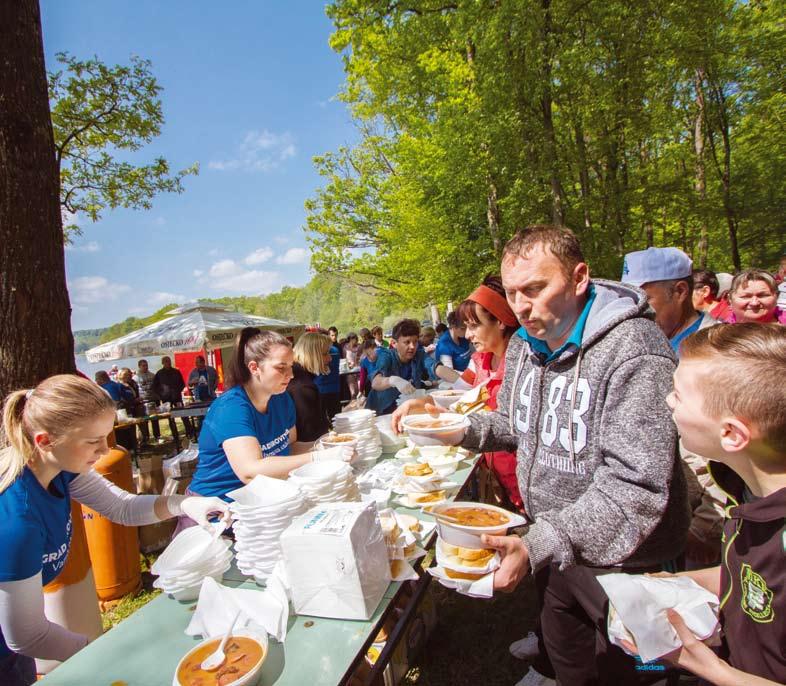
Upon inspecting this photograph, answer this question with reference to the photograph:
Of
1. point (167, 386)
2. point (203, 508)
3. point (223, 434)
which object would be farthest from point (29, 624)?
point (167, 386)

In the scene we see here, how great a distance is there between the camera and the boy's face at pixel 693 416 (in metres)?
1.24

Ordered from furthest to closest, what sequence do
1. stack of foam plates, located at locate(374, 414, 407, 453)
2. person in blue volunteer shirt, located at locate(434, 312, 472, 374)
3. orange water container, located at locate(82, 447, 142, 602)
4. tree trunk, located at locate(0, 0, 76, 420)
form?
1. person in blue volunteer shirt, located at locate(434, 312, 472, 374)
2. orange water container, located at locate(82, 447, 142, 602)
3. stack of foam plates, located at locate(374, 414, 407, 453)
4. tree trunk, located at locate(0, 0, 76, 420)

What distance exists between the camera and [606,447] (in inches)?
55.7

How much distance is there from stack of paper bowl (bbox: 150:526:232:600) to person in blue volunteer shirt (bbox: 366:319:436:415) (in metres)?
3.39

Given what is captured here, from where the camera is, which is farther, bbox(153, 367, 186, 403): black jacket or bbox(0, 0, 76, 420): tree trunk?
bbox(153, 367, 186, 403): black jacket

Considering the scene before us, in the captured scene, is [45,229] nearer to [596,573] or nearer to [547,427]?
[547,427]

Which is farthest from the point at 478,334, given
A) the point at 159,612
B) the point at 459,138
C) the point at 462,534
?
the point at 459,138

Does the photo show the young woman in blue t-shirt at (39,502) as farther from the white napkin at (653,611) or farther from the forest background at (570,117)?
the forest background at (570,117)

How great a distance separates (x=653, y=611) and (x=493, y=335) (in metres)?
2.35

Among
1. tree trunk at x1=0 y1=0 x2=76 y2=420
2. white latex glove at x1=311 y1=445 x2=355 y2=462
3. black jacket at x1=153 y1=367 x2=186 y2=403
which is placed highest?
tree trunk at x1=0 y1=0 x2=76 y2=420

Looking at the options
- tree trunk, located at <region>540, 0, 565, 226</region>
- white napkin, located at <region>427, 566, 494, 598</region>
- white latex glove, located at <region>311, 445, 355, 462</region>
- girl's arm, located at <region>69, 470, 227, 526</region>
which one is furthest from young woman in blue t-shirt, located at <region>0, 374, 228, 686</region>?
tree trunk, located at <region>540, 0, 565, 226</region>

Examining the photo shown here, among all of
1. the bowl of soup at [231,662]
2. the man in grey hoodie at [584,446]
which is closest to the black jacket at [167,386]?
the bowl of soup at [231,662]

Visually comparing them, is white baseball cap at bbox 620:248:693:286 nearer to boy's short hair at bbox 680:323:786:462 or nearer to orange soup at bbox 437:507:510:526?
boy's short hair at bbox 680:323:786:462

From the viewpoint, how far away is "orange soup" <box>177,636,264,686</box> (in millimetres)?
1169
